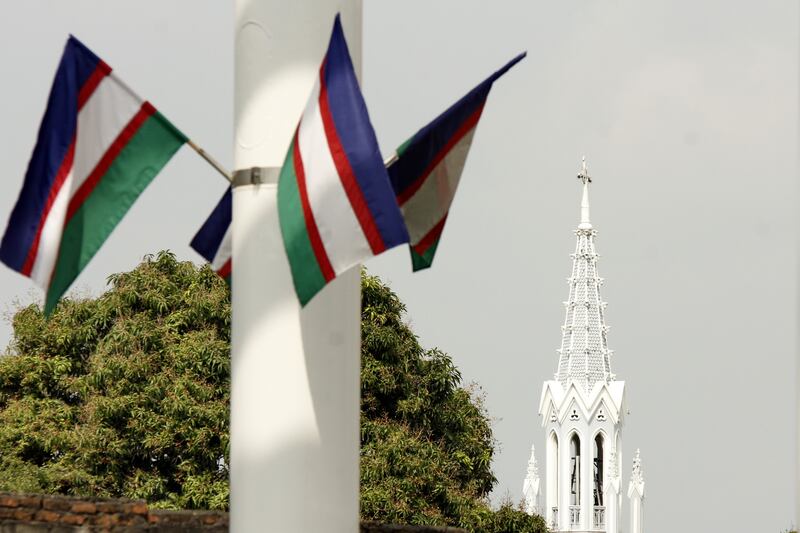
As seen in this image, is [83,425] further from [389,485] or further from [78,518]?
[78,518]

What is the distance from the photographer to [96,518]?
10938 mm

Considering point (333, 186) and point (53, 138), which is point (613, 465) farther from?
point (333, 186)

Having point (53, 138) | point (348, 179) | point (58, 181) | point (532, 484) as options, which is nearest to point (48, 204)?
point (58, 181)

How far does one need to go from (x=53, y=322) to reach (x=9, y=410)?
3028 millimetres

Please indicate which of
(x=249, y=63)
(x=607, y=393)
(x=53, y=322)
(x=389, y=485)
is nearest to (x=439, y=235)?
(x=249, y=63)

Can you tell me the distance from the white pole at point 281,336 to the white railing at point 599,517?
74.9 metres

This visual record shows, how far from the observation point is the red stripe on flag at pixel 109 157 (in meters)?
6.81

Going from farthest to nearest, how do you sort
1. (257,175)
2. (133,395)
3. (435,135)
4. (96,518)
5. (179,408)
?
(133,395) → (179,408) → (96,518) → (435,135) → (257,175)

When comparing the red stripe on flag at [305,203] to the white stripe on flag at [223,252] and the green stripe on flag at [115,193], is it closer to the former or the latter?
the green stripe on flag at [115,193]

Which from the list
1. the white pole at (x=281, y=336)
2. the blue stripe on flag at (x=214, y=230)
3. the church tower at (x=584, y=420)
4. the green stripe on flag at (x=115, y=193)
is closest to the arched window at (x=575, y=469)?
the church tower at (x=584, y=420)

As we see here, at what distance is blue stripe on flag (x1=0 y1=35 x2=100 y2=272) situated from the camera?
6.78 m

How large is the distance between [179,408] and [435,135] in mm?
27880

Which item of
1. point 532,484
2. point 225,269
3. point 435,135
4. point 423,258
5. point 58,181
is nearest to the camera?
point 58,181

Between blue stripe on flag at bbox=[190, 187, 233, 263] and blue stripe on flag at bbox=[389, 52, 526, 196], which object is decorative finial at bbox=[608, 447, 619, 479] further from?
blue stripe on flag at bbox=[389, 52, 526, 196]
